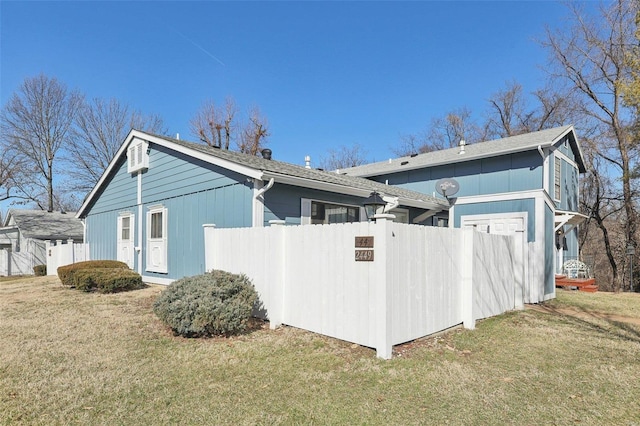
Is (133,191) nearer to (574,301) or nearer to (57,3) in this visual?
(57,3)

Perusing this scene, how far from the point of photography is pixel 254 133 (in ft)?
85.6

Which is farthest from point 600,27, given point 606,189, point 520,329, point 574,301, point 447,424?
point 447,424

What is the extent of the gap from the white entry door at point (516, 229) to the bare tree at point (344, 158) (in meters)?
21.1

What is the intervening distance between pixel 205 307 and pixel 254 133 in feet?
74.0

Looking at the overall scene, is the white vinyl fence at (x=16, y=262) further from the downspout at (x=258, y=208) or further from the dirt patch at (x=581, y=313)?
the dirt patch at (x=581, y=313)

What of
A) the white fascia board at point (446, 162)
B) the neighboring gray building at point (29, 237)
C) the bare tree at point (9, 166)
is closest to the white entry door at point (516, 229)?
the white fascia board at point (446, 162)

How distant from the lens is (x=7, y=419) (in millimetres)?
2787

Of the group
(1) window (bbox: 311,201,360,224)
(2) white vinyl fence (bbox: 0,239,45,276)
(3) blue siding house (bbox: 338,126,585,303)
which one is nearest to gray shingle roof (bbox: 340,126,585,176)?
(3) blue siding house (bbox: 338,126,585,303)

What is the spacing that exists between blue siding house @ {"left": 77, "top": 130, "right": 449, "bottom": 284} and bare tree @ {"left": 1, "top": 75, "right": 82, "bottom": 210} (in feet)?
53.9

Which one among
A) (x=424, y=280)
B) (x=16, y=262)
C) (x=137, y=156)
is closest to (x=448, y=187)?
(x=424, y=280)

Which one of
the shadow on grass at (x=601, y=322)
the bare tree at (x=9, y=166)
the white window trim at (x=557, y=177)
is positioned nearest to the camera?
the shadow on grass at (x=601, y=322)

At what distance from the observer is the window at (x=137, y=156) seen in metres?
10.9

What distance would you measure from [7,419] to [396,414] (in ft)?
10.2

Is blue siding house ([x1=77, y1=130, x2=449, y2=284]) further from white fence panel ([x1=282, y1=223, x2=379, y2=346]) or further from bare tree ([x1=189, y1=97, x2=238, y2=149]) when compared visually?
bare tree ([x1=189, y1=97, x2=238, y2=149])
